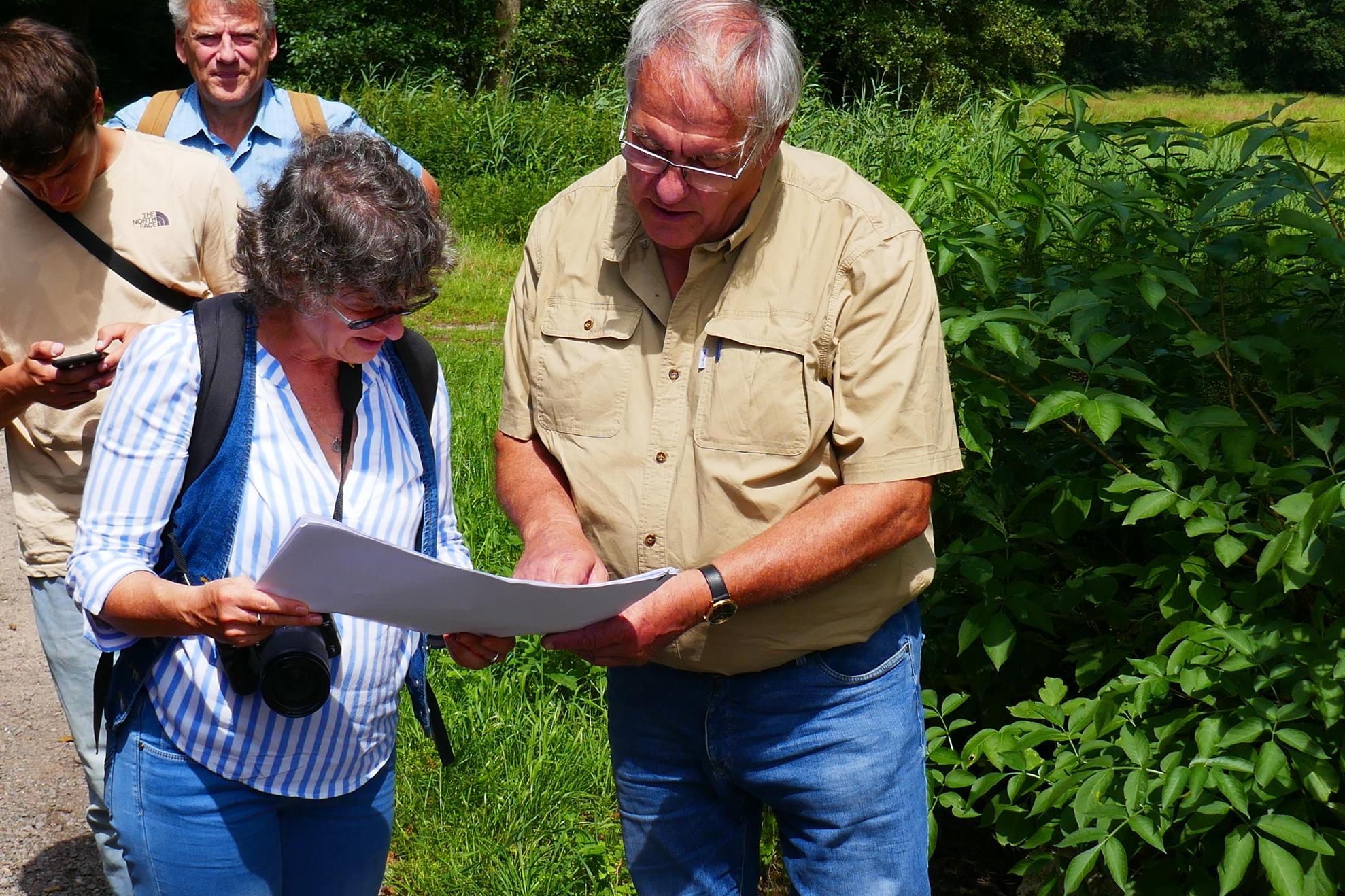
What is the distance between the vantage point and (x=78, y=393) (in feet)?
8.20

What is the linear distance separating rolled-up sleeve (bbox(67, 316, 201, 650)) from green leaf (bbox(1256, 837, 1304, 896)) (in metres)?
2.01

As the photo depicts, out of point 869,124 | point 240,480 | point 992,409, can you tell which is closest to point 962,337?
point 992,409

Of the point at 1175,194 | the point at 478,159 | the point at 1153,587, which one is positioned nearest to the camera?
the point at 1153,587

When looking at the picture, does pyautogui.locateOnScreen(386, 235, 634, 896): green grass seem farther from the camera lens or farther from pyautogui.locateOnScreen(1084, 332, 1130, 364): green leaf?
pyautogui.locateOnScreen(1084, 332, 1130, 364): green leaf

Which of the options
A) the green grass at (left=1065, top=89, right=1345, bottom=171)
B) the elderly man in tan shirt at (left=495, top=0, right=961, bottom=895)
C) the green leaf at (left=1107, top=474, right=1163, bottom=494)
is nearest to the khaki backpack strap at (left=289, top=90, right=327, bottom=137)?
the elderly man in tan shirt at (left=495, top=0, right=961, bottom=895)

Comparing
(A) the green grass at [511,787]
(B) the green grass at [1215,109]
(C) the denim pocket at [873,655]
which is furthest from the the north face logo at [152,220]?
(B) the green grass at [1215,109]

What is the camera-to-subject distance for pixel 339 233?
197 centimetres

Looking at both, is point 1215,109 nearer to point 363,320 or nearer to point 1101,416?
point 1101,416

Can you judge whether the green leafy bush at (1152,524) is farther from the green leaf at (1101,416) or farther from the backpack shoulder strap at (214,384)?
the backpack shoulder strap at (214,384)

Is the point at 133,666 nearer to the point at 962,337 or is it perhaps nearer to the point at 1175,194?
the point at 962,337

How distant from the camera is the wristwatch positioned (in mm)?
2049

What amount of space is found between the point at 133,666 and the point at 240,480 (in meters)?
0.35

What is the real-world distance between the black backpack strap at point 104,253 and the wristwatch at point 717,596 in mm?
1413

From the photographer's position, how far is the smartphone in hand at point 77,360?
2.43m
